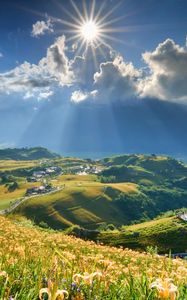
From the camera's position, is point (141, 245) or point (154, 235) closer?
point (141, 245)

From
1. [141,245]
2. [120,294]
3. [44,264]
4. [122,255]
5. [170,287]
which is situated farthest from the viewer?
[141,245]

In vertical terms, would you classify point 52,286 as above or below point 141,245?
above

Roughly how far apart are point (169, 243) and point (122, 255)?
9409 centimetres

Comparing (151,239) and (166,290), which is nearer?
(166,290)

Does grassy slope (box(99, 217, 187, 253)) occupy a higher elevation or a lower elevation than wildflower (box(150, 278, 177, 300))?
lower

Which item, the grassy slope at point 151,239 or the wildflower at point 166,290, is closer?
the wildflower at point 166,290

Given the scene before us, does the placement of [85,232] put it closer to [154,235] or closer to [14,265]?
[154,235]

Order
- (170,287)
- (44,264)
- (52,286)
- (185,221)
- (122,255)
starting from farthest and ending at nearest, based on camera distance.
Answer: (185,221)
(122,255)
(44,264)
(170,287)
(52,286)

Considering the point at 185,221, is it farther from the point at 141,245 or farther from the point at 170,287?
the point at 170,287

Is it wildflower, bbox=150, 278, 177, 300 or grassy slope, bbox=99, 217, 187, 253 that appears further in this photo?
grassy slope, bbox=99, 217, 187, 253

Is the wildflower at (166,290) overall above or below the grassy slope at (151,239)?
above

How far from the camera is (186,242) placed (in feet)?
347

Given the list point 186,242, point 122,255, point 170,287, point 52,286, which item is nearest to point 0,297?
point 52,286

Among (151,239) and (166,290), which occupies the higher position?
(166,290)
